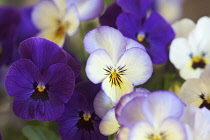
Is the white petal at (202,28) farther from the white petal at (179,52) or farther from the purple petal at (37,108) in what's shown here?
the purple petal at (37,108)

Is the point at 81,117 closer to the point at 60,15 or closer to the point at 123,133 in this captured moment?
the point at 123,133

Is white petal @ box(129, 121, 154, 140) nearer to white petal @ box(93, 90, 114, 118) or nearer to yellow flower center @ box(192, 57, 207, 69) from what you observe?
white petal @ box(93, 90, 114, 118)

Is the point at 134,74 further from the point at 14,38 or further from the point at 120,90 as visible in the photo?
the point at 14,38

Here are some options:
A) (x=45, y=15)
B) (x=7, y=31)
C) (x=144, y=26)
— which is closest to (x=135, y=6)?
(x=144, y=26)

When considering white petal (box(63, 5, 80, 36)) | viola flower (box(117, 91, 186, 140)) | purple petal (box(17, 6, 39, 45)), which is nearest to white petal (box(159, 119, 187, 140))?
viola flower (box(117, 91, 186, 140))

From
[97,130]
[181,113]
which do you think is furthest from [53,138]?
[181,113]
